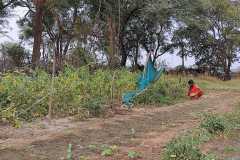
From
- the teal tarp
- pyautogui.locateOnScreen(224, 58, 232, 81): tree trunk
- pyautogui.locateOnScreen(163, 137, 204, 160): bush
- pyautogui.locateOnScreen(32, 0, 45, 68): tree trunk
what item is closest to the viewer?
pyautogui.locateOnScreen(163, 137, 204, 160): bush

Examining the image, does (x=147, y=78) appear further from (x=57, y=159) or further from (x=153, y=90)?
(x=57, y=159)

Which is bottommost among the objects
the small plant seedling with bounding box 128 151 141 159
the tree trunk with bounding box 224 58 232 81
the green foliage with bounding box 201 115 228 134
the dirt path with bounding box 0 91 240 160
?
the small plant seedling with bounding box 128 151 141 159

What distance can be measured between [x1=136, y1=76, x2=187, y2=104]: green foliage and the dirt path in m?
2.06

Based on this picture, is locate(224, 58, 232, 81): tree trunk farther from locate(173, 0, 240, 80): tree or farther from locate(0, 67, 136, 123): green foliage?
locate(0, 67, 136, 123): green foliage

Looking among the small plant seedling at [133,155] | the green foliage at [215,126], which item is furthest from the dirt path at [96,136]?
the green foliage at [215,126]

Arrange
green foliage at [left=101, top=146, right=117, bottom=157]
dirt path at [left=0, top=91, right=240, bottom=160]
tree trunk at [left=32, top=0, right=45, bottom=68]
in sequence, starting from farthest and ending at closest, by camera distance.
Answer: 1. tree trunk at [left=32, top=0, right=45, bottom=68]
2. dirt path at [left=0, top=91, right=240, bottom=160]
3. green foliage at [left=101, top=146, right=117, bottom=157]

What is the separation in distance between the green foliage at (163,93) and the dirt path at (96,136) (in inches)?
81.2

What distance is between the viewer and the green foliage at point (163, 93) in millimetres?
12500

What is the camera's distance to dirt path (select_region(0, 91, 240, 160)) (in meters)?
6.03

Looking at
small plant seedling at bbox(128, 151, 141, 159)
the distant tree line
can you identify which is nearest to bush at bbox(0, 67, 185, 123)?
small plant seedling at bbox(128, 151, 141, 159)

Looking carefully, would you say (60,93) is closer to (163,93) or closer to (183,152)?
(183,152)

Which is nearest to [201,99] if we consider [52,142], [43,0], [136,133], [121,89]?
[121,89]

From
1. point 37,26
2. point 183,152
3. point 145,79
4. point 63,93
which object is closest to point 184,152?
point 183,152

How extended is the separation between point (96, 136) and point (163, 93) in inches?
257
